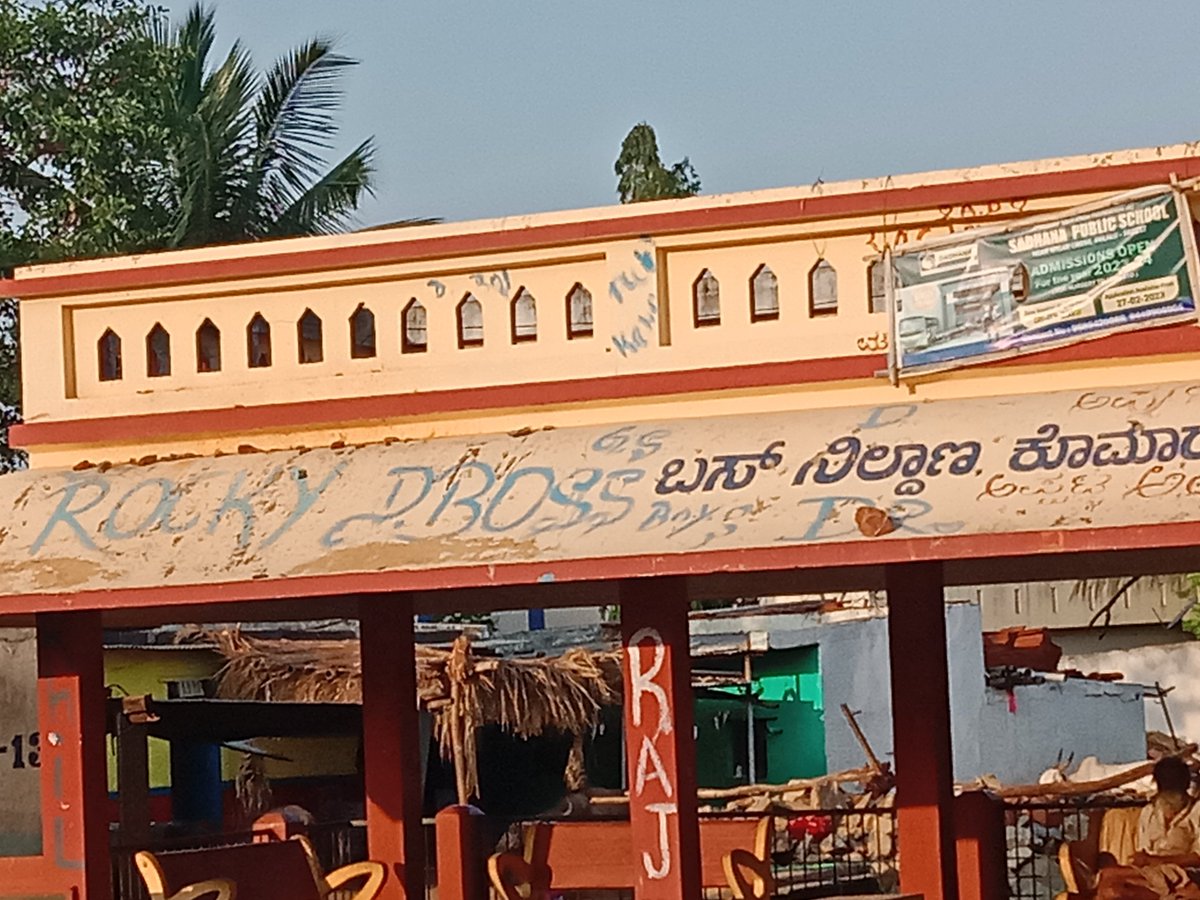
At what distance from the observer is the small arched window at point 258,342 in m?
10.7

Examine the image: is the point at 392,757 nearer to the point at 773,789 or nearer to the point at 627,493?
the point at 627,493

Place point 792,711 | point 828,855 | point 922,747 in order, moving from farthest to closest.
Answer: point 792,711 < point 828,855 < point 922,747

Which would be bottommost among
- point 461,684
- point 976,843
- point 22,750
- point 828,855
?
point 828,855

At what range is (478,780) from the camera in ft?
73.6

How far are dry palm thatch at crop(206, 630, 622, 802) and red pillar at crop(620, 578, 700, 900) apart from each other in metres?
9.80

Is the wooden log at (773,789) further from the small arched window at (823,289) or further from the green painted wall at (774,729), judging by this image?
the small arched window at (823,289)

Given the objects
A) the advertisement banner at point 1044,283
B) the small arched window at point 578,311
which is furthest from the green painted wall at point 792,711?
the advertisement banner at point 1044,283

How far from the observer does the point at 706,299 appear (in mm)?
10031

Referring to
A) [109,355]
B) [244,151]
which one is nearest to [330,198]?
[244,151]

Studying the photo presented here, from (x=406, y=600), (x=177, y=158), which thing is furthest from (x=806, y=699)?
(x=406, y=600)

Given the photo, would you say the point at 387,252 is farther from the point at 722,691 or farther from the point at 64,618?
the point at 722,691

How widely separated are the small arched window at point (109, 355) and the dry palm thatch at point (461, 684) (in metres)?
8.61

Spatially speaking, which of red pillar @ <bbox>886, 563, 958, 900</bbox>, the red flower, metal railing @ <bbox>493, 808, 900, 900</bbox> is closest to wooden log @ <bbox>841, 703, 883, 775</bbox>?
metal railing @ <bbox>493, 808, 900, 900</bbox>

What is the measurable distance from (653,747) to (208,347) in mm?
3206
